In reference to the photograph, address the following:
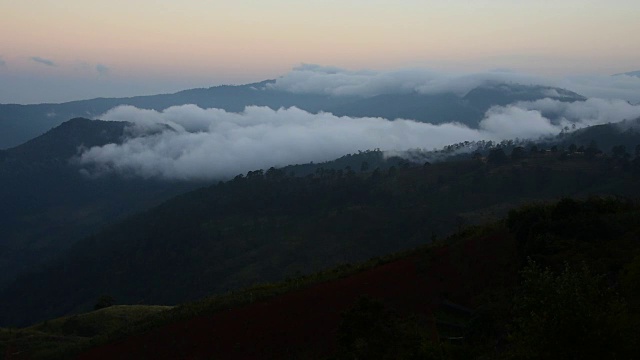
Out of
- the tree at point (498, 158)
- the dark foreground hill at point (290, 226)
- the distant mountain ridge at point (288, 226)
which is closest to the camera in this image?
the dark foreground hill at point (290, 226)

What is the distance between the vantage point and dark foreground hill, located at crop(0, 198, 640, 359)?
469 inches

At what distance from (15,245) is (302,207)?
125m

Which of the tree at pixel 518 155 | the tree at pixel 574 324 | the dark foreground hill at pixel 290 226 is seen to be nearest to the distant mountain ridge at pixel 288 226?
the dark foreground hill at pixel 290 226

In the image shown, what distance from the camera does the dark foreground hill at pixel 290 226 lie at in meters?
101

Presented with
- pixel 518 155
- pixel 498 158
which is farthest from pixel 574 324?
pixel 518 155

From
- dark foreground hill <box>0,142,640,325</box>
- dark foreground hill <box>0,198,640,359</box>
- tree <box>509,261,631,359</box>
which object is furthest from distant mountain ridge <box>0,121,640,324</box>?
tree <box>509,261,631,359</box>

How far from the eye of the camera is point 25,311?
123562 mm

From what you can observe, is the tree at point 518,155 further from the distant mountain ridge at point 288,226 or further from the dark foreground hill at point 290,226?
the dark foreground hill at point 290,226

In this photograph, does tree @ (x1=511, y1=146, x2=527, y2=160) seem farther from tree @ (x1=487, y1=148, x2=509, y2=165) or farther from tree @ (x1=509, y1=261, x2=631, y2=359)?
tree @ (x1=509, y1=261, x2=631, y2=359)

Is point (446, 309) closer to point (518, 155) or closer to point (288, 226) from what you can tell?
point (288, 226)

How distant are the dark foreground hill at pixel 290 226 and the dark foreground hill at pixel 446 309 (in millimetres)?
58084

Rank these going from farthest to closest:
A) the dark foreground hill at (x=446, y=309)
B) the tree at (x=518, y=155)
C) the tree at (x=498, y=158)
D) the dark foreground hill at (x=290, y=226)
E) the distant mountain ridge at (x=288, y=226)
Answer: the tree at (x=518, y=155) → the tree at (x=498, y=158) → the distant mountain ridge at (x=288, y=226) → the dark foreground hill at (x=290, y=226) → the dark foreground hill at (x=446, y=309)

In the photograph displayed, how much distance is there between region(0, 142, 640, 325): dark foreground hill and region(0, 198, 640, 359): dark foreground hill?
Answer: 191 ft

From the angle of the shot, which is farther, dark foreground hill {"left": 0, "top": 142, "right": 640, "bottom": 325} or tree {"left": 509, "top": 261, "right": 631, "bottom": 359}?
dark foreground hill {"left": 0, "top": 142, "right": 640, "bottom": 325}
